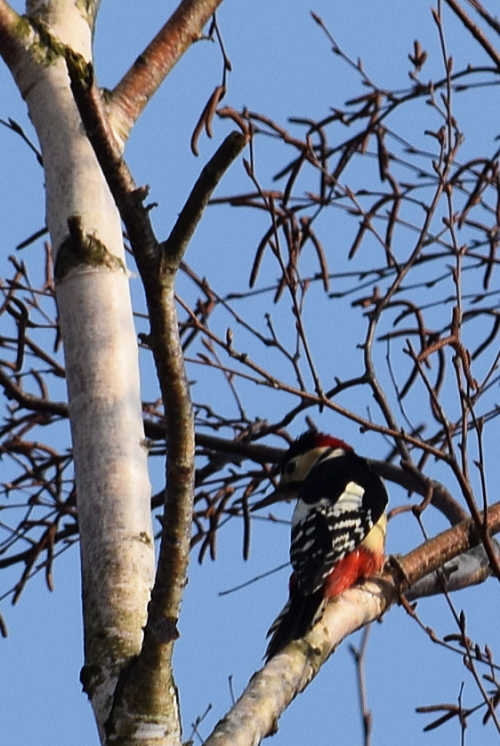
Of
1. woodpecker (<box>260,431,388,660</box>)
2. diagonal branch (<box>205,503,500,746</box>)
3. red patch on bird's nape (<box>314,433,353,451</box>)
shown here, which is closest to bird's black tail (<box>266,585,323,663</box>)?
woodpecker (<box>260,431,388,660</box>)

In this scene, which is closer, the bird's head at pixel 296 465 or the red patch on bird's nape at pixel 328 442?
the bird's head at pixel 296 465

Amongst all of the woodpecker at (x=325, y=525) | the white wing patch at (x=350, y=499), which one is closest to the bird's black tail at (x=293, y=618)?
the woodpecker at (x=325, y=525)

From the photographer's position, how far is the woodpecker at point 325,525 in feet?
11.2

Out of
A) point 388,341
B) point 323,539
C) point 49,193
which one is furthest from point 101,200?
point 323,539

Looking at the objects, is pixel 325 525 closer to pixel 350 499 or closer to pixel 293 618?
pixel 350 499

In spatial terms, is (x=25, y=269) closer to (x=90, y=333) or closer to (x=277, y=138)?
(x=277, y=138)

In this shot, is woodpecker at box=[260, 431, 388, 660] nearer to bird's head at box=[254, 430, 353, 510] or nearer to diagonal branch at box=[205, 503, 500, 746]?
bird's head at box=[254, 430, 353, 510]

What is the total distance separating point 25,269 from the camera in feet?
13.4

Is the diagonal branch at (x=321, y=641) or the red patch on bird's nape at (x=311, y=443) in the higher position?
the red patch on bird's nape at (x=311, y=443)

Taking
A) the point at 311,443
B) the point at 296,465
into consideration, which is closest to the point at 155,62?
the point at 296,465

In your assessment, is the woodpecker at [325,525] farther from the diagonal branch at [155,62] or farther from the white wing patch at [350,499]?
the diagonal branch at [155,62]

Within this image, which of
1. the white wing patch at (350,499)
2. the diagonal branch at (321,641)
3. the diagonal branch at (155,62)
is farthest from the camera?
the white wing patch at (350,499)

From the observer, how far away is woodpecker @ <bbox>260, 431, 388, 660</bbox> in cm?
341

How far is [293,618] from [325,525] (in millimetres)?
787
